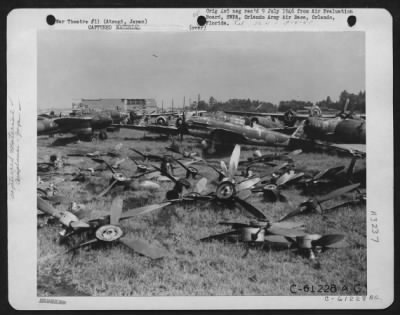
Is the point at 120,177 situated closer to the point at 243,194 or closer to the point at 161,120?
the point at 161,120

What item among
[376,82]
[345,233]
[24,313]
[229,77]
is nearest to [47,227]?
[24,313]

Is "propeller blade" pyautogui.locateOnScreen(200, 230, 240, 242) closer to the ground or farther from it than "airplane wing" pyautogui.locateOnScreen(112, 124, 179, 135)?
closer to the ground

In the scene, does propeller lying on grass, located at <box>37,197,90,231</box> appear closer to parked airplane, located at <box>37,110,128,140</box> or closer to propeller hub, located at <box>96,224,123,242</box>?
propeller hub, located at <box>96,224,123,242</box>

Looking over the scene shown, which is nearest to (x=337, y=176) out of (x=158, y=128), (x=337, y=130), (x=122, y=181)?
(x=337, y=130)

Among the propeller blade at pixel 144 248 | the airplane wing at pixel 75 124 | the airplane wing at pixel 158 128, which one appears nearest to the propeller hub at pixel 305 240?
the propeller blade at pixel 144 248

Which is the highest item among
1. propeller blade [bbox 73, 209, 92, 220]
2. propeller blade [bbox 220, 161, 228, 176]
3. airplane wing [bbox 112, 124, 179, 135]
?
airplane wing [bbox 112, 124, 179, 135]

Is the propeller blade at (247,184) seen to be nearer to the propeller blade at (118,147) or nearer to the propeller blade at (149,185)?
the propeller blade at (149,185)

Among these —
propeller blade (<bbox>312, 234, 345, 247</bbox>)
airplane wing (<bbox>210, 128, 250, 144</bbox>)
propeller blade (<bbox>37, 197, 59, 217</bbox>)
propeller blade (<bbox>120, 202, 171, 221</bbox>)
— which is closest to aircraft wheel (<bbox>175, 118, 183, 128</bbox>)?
airplane wing (<bbox>210, 128, 250, 144</bbox>)
